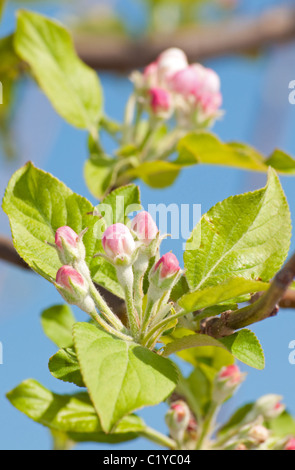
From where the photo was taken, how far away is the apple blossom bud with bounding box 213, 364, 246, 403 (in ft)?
3.02

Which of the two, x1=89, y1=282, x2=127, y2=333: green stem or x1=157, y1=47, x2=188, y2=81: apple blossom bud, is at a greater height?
x1=157, y1=47, x2=188, y2=81: apple blossom bud

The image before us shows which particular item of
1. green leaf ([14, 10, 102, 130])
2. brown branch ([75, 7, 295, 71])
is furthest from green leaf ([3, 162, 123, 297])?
brown branch ([75, 7, 295, 71])

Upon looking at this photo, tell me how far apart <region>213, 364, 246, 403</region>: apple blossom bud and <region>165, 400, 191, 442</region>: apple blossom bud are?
0.08 meters

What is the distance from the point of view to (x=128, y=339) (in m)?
0.64

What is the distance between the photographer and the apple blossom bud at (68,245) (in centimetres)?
64

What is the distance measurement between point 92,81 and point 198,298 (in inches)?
32.2

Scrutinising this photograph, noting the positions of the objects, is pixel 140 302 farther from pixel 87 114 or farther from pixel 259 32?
pixel 259 32

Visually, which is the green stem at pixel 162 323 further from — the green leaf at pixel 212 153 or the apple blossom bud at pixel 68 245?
the green leaf at pixel 212 153

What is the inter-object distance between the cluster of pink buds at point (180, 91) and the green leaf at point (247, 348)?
672 millimetres

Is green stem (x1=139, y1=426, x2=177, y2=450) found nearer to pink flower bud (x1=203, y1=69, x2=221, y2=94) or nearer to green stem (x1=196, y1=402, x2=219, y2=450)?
green stem (x1=196, y1=402, x2=219, y2=450)

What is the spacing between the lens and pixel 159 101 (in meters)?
1.21

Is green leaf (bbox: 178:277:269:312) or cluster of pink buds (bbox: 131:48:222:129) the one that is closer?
green leaf (bbox: 178:277:269:312)

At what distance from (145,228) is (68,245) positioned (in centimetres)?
8

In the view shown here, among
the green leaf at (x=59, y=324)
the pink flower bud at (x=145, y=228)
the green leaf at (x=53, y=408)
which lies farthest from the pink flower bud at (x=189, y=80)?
the green leaf at (x=53, y=408)
